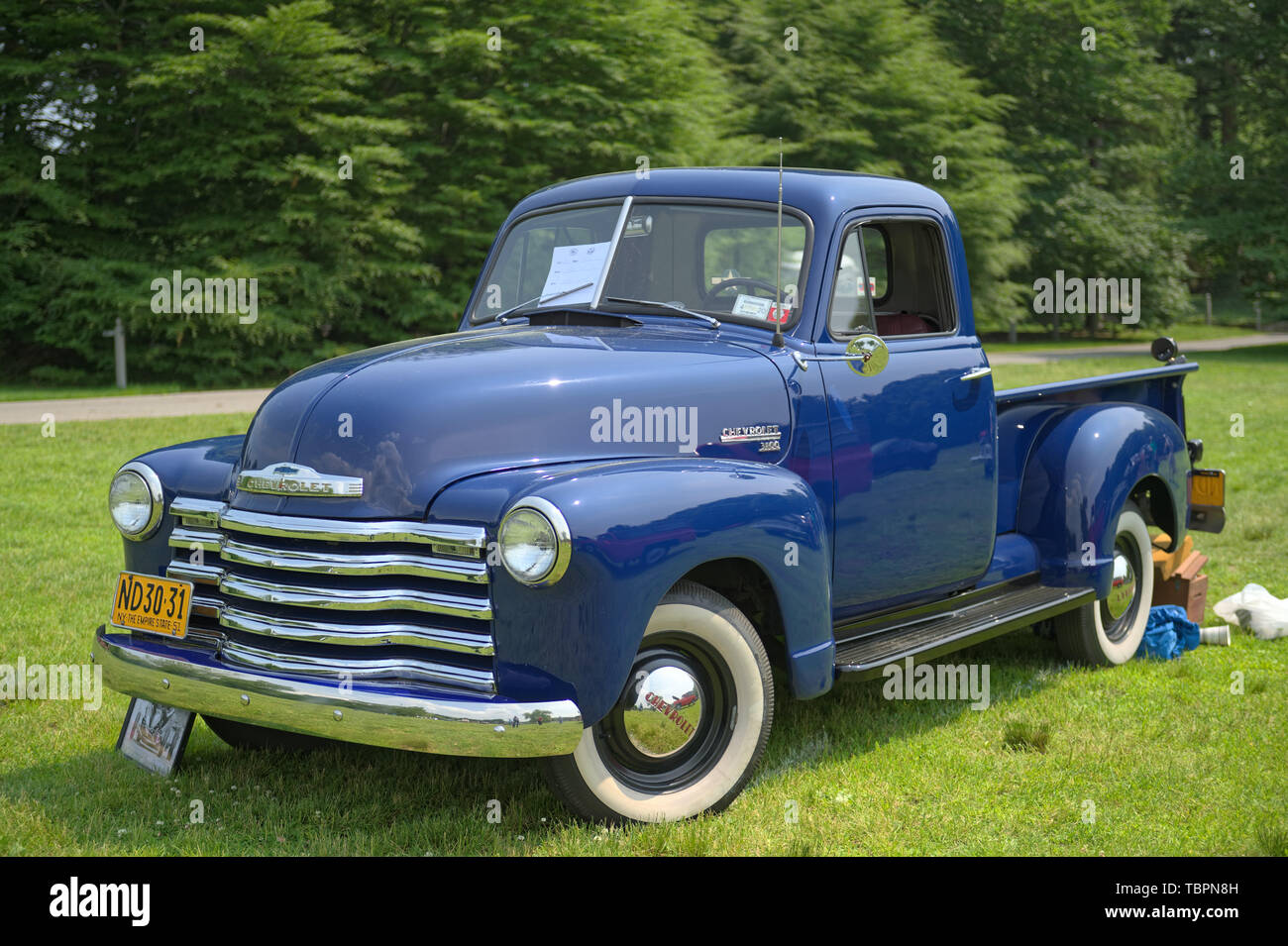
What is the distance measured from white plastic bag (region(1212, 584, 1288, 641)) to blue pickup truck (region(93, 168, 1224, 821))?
1.33m

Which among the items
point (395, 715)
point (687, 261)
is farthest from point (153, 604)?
point (687, 261)

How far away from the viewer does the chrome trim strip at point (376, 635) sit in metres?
3.51

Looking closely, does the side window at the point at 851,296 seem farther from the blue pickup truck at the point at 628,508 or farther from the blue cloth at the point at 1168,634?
the blue cloth at the point at 1168,634

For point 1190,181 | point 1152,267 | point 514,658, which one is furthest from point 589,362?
point 1152,267

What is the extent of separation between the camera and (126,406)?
640 inches

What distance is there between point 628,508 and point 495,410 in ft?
1.85

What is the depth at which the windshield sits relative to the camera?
473 centimetres

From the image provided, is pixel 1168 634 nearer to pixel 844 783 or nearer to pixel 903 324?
pixel 903 324

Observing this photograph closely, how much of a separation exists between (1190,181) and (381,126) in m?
21.3

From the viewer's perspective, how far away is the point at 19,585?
23.1 ft

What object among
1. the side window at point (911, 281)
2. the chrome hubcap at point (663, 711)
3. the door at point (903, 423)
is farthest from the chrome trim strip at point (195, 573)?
the side window at point (911, 281)

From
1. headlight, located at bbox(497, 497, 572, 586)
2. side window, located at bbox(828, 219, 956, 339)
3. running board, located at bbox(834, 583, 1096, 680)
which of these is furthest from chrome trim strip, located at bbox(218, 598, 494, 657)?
side window, located at bbox(828, 219, 956, 339)

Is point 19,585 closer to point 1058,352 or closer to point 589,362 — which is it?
point 589,362

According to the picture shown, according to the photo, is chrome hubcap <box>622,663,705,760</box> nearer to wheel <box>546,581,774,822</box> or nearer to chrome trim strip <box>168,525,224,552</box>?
wheel <box>546,581,774,822</box>
